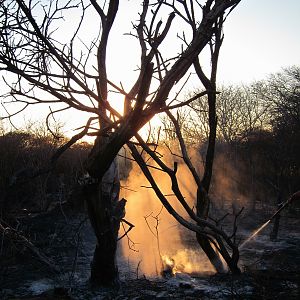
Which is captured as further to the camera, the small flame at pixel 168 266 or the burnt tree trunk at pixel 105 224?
the small flame at pixel 168 266

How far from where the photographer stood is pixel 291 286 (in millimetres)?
5094

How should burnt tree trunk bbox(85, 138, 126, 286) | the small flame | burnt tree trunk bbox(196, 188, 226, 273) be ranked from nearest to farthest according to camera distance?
burnt tree trunk bbox(85, 138, 126, 286) → burnt tree trunk bbox(196, 188, 226, 273) → the small flame

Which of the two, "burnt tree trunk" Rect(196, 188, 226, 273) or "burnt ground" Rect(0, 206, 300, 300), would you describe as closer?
"burnt ground" Rect(0, 206, 300, 300)

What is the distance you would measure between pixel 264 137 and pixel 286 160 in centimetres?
301

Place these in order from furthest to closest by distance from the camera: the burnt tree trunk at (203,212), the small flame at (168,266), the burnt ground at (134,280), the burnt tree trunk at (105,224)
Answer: the small flame at (168,266)
the burnt tree trunk at (203,212)
the burnt ground at (134,280)
the burnt tree trunk at (105,224)

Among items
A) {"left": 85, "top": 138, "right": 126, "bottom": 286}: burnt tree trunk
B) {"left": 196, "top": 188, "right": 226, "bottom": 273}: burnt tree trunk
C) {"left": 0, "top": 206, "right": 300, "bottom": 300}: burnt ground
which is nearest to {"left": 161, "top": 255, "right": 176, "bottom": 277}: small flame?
{"left": 0, "top": 206, "right": 300, "bottom": 300}: burnt ground

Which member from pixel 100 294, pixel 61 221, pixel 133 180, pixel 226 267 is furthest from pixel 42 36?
pixel 133 180

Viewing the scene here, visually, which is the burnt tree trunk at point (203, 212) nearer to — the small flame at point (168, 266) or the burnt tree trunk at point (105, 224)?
the small flame at point (168, 266)

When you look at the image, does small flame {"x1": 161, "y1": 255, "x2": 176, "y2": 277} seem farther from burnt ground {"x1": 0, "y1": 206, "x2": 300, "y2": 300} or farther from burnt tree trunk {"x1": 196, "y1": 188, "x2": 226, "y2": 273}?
burnt tree trunk {"x1": 196, "y1": 188, "x2": 226, "y2": 273}

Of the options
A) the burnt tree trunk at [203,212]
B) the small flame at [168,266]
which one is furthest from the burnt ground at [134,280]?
the burnt tree trunk at [203,212]

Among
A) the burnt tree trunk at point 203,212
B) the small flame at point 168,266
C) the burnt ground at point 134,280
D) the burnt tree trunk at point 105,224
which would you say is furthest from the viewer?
the small flame at point 168,266

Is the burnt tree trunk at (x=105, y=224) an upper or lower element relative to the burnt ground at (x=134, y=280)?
upper

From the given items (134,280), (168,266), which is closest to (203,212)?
(134,280)

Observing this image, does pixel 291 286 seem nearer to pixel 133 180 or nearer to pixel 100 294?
pixel 100 294
